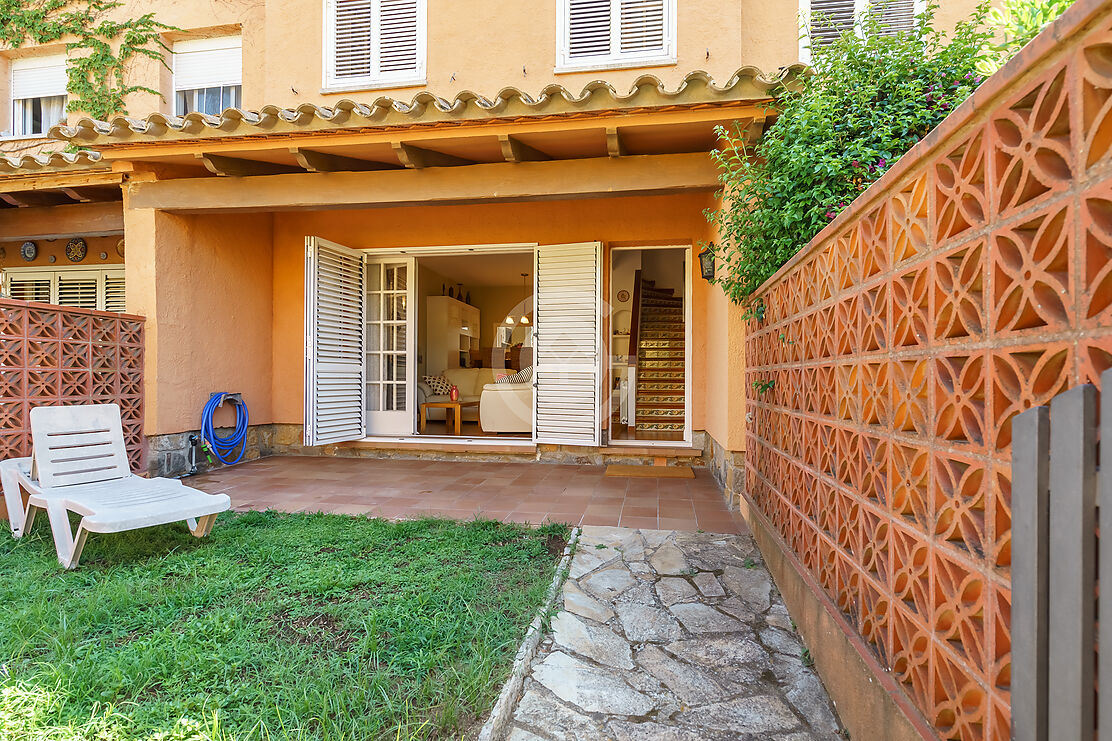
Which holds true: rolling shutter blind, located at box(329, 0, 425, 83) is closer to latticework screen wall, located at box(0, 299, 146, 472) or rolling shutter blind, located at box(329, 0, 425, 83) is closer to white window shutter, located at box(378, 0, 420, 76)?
white window shutter, located at box(378, 0, 420, 76)

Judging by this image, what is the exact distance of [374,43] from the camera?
20.6 feet

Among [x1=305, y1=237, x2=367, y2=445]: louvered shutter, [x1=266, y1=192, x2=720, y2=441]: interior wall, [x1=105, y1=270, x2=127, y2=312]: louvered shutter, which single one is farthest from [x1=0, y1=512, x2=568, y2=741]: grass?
[x1=105, y1=270, x2=127, y2=312]: louvered shutter

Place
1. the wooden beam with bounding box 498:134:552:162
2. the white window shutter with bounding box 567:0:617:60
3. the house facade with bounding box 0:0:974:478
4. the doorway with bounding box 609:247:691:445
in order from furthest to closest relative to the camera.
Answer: the doorway with bounding box 609:247:691:445 → the white window shutter with bounding box 567:0:617:60 → the house facade with bounding box 0:0:974:478 → the wooden beam with bounding box 498:134:552:162

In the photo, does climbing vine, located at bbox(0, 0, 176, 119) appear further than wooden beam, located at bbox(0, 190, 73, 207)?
Yes

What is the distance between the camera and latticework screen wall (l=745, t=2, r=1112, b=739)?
2.79ft

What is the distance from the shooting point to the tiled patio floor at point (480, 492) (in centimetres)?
400

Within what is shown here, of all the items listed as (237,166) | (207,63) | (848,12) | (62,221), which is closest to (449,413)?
(237,166)

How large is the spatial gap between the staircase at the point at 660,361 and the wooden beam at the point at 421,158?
469 centimetres

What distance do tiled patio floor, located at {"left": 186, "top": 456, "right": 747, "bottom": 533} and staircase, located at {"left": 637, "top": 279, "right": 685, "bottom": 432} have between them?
2.53 metres

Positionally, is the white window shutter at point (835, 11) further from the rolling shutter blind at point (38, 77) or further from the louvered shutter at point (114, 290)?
the rolling shutter blind at point (38, 77)

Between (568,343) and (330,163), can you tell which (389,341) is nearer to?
(568,343)

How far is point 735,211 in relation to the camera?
3.63 m

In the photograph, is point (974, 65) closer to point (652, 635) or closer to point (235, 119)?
point (652, 635)

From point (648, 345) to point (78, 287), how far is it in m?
8.23
